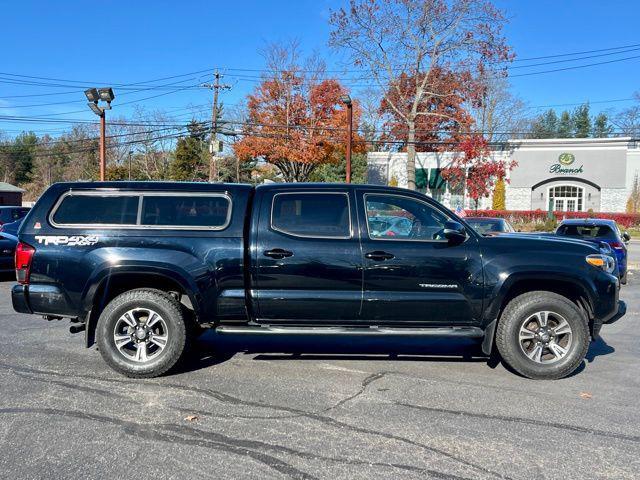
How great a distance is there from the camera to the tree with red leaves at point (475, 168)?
3612 cm

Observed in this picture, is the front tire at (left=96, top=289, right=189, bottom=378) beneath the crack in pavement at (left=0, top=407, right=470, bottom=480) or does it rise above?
above

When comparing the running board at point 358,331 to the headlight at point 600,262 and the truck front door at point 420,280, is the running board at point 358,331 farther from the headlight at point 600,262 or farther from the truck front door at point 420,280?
the headlight at point 600,262

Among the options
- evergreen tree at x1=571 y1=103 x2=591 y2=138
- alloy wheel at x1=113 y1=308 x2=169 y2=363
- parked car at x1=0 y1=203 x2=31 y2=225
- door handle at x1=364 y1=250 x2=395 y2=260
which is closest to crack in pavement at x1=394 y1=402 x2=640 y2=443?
door handle at x1=364 y1=250 x2=395 y2=260

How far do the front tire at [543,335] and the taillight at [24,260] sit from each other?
4768mm

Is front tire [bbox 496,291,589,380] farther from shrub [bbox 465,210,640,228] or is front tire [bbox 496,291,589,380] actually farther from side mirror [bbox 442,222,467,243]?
shrub [bbox 465,210,640,228]

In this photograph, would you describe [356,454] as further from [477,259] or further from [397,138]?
[397,138]

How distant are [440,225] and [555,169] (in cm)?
4188

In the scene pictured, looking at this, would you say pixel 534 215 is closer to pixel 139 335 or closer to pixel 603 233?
pixel 603 233

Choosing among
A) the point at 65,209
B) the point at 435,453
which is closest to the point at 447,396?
the point at 435,453

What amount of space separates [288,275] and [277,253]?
24cm

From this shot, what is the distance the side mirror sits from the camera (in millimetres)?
5324

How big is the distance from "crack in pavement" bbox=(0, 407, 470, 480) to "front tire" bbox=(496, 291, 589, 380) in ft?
7.64

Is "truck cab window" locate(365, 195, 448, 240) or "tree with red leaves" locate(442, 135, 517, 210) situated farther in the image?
"tree with red leaves" locate(442, 135, 517, 210)

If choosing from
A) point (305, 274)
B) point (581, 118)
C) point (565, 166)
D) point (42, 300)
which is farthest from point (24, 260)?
point (581, 118)
